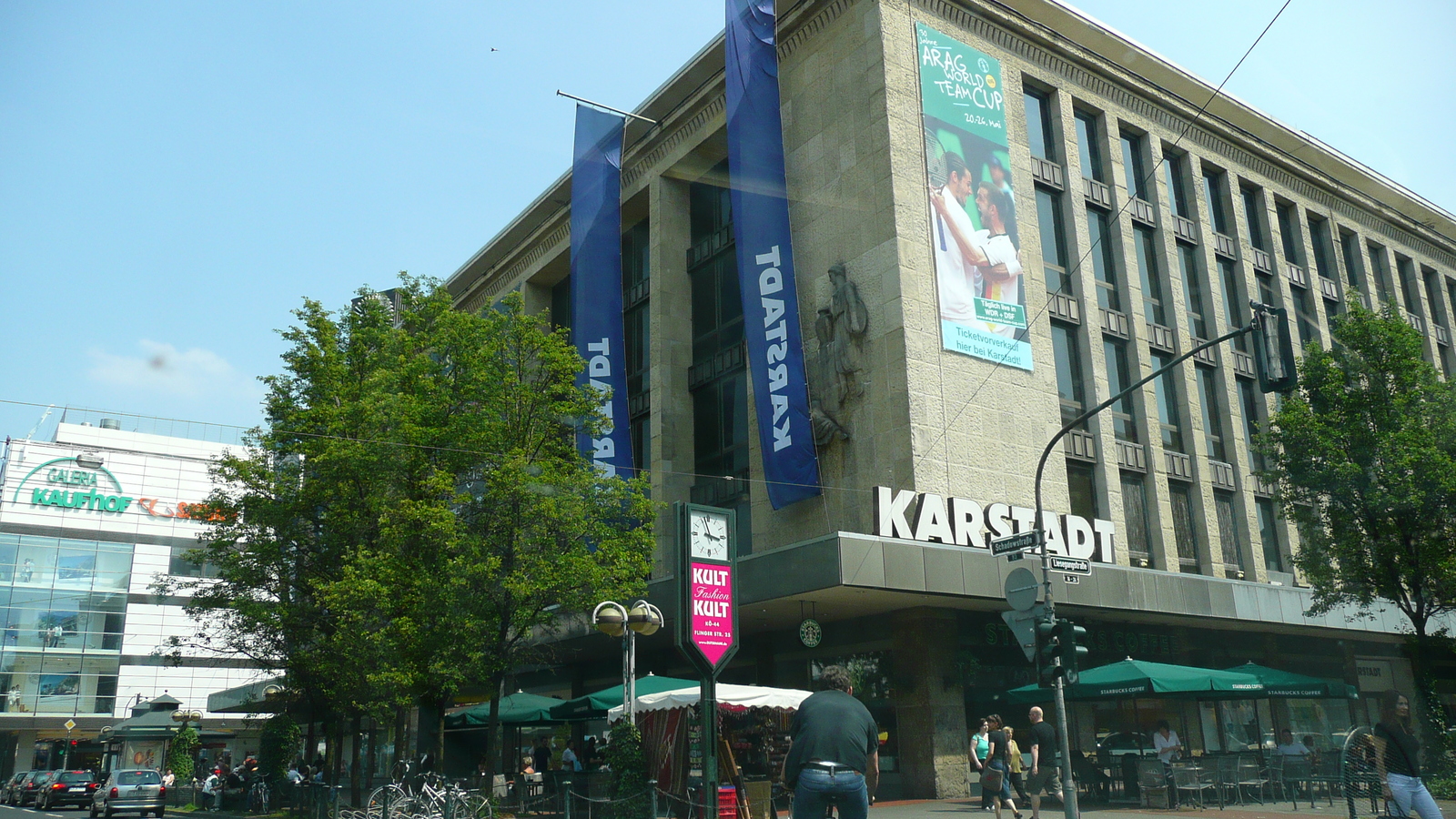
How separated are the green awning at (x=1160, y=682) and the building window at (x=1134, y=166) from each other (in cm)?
1770

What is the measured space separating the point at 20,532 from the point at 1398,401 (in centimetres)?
8315

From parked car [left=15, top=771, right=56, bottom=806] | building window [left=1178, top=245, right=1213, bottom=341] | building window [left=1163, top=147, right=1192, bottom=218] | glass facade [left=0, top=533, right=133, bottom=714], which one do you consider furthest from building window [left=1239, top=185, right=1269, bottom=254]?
glass facade [left=0, top=533, right=133, bottom=714]

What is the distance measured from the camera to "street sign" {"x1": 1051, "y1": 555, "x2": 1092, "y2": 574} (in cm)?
1695

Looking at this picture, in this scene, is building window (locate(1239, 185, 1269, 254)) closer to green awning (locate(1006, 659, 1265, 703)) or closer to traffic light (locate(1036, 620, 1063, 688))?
green awning (locate(1006, 659, 1265, 703))

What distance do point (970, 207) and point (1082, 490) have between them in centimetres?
845

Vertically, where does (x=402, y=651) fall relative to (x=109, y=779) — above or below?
above

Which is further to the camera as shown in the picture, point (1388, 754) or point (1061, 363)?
point (1061, 363)

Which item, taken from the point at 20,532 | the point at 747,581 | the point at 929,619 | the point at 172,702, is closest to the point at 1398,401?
the point at 929,619

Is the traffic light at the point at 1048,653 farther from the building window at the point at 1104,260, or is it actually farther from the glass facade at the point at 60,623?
the glass facade at the point at 60,623

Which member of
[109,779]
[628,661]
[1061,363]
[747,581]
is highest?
[1061,363]

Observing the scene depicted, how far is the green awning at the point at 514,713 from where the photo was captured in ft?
93.8

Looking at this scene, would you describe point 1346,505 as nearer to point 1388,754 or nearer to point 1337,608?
point 1337,608

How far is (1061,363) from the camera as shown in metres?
30.7

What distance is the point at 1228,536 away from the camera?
3303 cm
